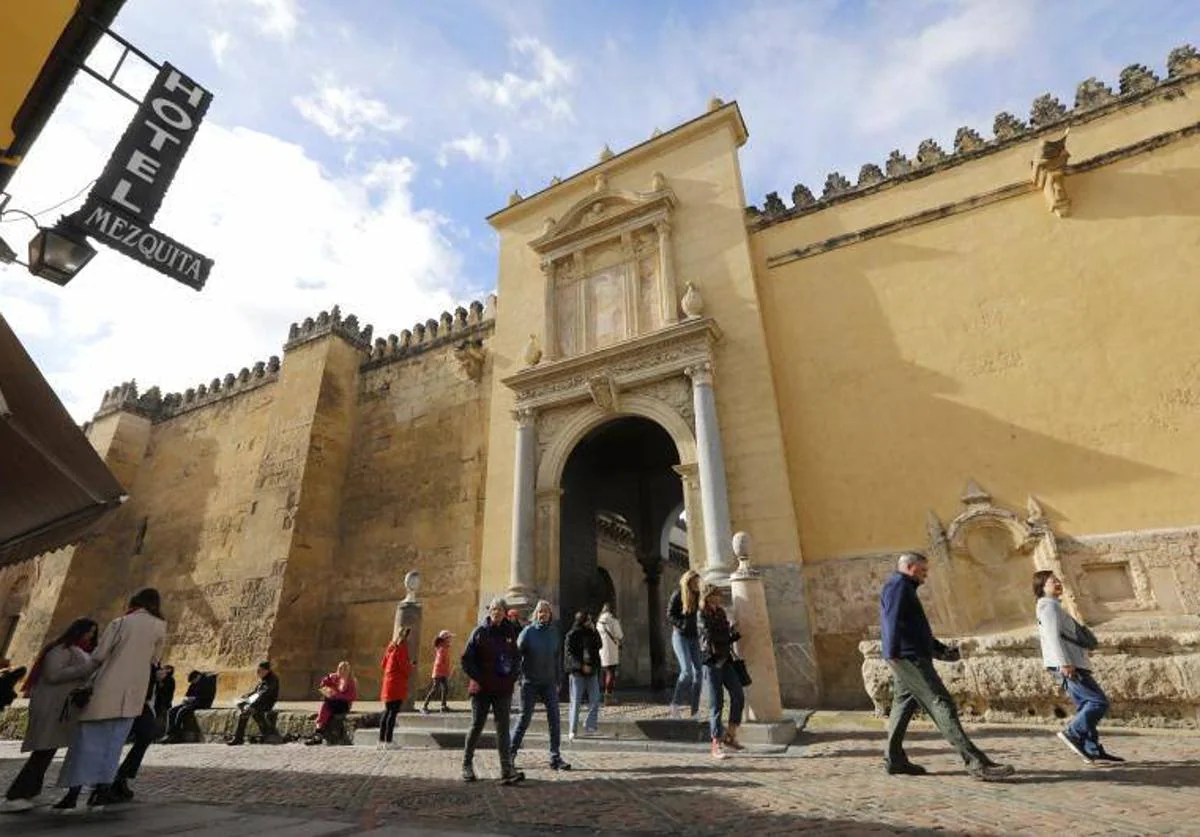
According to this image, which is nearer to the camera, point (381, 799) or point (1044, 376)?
point (381, 799)

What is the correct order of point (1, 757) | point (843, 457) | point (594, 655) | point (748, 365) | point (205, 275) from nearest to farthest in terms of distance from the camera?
point (205, 275)
point (594, 655)
point (1, 757)
point (843, 457)
point (748, 365)

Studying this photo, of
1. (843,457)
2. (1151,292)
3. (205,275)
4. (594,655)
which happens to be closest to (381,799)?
(594,655)

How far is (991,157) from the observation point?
373 inches

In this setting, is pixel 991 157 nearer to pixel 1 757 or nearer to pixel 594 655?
pixel 594 655

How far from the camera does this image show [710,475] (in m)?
8.93

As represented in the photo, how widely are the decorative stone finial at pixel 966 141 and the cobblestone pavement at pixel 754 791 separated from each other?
8326 mm

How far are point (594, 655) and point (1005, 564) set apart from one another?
5303 millimetres

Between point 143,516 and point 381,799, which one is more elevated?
point 143,516

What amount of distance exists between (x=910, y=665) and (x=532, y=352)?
8566 millimetres

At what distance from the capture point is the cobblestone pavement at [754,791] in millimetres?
3027

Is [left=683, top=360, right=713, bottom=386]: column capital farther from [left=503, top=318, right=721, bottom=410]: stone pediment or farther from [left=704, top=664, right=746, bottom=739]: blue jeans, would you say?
[left=704, top=664, right=746, bottom=739]: blue jeans

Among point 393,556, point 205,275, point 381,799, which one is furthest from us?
point 393,556

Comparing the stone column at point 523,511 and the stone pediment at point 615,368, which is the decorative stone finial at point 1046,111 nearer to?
the stone pediment at point 615,368

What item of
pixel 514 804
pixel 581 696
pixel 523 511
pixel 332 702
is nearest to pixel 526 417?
pixel 523 511
